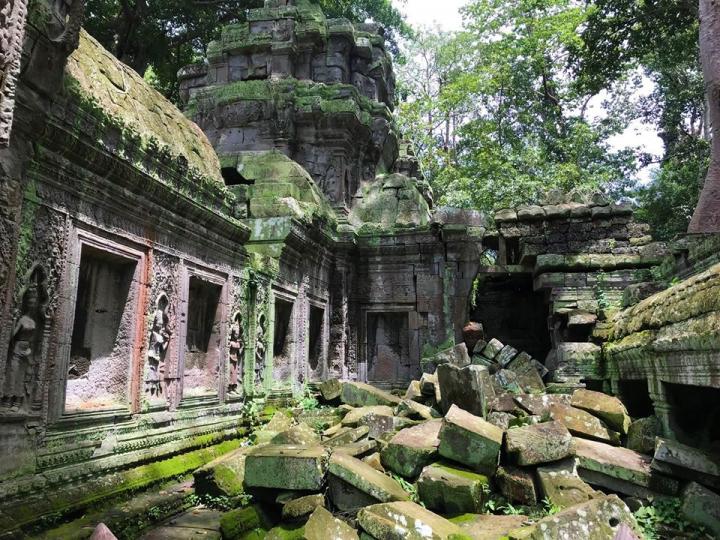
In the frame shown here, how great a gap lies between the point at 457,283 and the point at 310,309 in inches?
115

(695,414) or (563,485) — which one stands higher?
(695,414)

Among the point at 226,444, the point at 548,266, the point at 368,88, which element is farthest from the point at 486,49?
the point at 226,444

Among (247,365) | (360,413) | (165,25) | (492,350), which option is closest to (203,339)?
(247,365)

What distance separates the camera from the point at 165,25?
18484 mm

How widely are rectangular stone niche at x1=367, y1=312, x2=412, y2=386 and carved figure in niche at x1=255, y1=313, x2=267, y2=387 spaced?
12.7 ft

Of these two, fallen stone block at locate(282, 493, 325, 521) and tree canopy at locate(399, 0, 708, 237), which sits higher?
tree canopy at locate(399, 0, 708, 237)

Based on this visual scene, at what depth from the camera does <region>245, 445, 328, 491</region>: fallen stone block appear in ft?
13.0

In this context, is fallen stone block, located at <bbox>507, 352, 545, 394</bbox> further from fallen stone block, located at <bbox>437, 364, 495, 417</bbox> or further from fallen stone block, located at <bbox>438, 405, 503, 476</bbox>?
fallen stone block, located at <bbox>438, 405, 503, 476</bbox>

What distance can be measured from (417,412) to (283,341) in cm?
292

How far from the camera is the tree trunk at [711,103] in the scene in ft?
28.8

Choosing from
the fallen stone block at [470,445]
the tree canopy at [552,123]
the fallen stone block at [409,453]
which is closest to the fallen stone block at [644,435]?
Result: the fallen stone block at [470,445]

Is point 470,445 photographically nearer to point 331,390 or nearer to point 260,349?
point 260,349

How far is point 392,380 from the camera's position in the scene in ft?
34.6

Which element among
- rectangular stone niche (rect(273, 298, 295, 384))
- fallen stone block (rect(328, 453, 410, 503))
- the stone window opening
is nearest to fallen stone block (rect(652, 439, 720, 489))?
fallen stone block (rect(328, 453, 410, 503))
